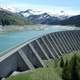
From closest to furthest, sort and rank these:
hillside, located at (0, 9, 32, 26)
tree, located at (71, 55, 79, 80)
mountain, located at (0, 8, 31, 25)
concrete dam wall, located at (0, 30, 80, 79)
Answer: tree, located at (71, 55, 79, 80), concrete dam wall, located at (0, 30, 80, 79), hillside, located at (0, 9, 32, 26), mountain, located at (0, 8, 31, 25)

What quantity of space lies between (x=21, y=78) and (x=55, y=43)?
34740mm

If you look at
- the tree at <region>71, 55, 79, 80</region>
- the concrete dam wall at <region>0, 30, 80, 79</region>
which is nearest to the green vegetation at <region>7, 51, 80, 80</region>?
the tree at <region>71, 55, 79, 80</region>

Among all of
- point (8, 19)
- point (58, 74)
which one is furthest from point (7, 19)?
point (58, 74)

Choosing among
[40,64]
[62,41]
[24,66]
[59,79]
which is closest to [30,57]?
[40,64]

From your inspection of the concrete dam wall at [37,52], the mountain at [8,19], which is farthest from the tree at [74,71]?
the mountain at [8,19]

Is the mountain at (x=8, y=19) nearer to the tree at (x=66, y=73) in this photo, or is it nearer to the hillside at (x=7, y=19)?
the hillside at (x=7, y=19)

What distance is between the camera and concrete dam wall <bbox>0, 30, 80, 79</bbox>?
108ft

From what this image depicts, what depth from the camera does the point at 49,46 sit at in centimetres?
5447

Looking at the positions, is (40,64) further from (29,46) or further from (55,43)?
(55,43)

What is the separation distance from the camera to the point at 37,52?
45562 millimetres

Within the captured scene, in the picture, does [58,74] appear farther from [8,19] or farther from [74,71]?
[8,19]

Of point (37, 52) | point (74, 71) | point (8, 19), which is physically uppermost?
point (74, 71)

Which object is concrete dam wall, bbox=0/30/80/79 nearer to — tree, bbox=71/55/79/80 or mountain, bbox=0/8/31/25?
tree, bbox=71/55/79/80

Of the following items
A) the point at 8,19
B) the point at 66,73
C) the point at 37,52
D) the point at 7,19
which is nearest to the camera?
the point at 66,73
